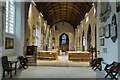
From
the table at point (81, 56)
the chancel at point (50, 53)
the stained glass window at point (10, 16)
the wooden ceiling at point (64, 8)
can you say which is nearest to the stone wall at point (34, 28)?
the chancel at point (50, 53)

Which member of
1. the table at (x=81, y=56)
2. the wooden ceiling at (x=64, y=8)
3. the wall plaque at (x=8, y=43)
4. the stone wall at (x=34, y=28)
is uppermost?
the wooden ceiling at (x=64, y=8)

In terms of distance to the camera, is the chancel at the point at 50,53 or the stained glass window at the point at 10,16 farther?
the stained glass window at the point at 10,16

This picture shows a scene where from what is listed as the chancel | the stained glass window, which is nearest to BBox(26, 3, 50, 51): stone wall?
the chancel

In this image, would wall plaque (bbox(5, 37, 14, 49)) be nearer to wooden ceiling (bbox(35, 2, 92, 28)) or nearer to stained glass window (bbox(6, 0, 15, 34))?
stained glass window (bbox(6, 0, 15, 34))

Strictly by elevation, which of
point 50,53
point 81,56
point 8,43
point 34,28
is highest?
point 34,28

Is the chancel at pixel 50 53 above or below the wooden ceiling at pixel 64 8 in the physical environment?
below

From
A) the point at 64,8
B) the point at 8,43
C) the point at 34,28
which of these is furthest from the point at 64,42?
the point at 8,43

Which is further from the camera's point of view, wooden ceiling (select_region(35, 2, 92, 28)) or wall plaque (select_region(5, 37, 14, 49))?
wooden ceiling (select_region(35, 2, 92, 28))

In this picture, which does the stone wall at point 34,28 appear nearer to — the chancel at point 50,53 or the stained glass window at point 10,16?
the chancel at point 50,53

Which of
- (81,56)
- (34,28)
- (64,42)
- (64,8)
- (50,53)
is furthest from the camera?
(64,42)

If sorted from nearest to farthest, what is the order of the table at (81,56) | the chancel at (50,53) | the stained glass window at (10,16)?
the chancel at (50,53), the stained glass window at (10,16), the table at (81,56)

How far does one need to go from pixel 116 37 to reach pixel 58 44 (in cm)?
2531

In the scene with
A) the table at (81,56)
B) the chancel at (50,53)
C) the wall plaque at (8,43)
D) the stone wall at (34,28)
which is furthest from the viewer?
the table at (81,56)

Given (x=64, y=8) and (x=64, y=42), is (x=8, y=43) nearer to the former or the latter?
(x=64, y=8)
